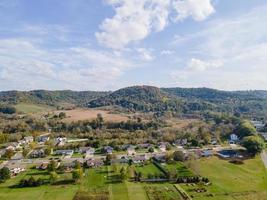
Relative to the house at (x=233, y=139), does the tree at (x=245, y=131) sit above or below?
above

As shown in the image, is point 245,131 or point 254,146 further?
point 245,131

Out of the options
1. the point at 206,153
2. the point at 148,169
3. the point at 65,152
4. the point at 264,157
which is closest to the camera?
the point at 148,169

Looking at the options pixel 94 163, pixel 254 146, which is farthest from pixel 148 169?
pixel 254 146

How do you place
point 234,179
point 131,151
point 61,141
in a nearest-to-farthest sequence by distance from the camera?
1. point 234,179
2. point 131,151
3. point 61,141

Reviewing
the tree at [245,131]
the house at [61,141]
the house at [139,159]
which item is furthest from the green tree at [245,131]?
the house at [61,141]

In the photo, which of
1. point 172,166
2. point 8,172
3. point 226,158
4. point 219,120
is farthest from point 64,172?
point 219,120

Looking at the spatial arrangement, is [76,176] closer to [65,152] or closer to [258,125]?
[65,152]

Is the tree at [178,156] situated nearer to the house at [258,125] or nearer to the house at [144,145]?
the house at [144,145]
